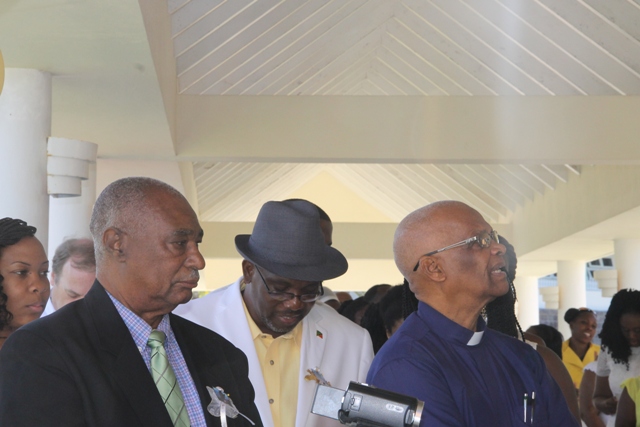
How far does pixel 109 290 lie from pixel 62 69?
16.0 ft

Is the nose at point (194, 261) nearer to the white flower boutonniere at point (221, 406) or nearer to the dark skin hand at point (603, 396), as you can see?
the white flower boutonniere at point (221, 406)

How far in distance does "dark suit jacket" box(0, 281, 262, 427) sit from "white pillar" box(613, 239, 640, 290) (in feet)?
46.2

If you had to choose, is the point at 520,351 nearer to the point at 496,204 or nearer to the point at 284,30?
the point at 284,30

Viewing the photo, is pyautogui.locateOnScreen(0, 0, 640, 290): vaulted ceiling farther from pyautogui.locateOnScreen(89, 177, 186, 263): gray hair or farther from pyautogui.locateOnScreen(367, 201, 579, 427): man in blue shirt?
pyautogui.locateOnScreen(89, 177, 186, 263): gray hair

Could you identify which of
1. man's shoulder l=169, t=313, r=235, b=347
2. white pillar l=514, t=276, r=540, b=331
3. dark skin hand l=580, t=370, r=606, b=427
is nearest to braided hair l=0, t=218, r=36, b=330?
man's shoulder l=169, t=313, r=235, b=347

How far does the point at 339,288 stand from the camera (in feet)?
95.3

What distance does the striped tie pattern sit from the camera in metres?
2.09

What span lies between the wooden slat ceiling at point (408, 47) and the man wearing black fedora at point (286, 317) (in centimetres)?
446

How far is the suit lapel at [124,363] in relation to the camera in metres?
2.01

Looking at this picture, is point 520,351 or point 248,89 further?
point 248,89

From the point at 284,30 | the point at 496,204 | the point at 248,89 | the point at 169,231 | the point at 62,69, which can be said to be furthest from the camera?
the point at 496,204

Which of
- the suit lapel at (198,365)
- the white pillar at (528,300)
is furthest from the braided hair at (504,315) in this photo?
the white pillar at (528,300)

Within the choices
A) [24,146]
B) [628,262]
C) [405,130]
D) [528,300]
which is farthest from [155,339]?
[528,300]

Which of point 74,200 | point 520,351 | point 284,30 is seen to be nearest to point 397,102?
point 284,30
